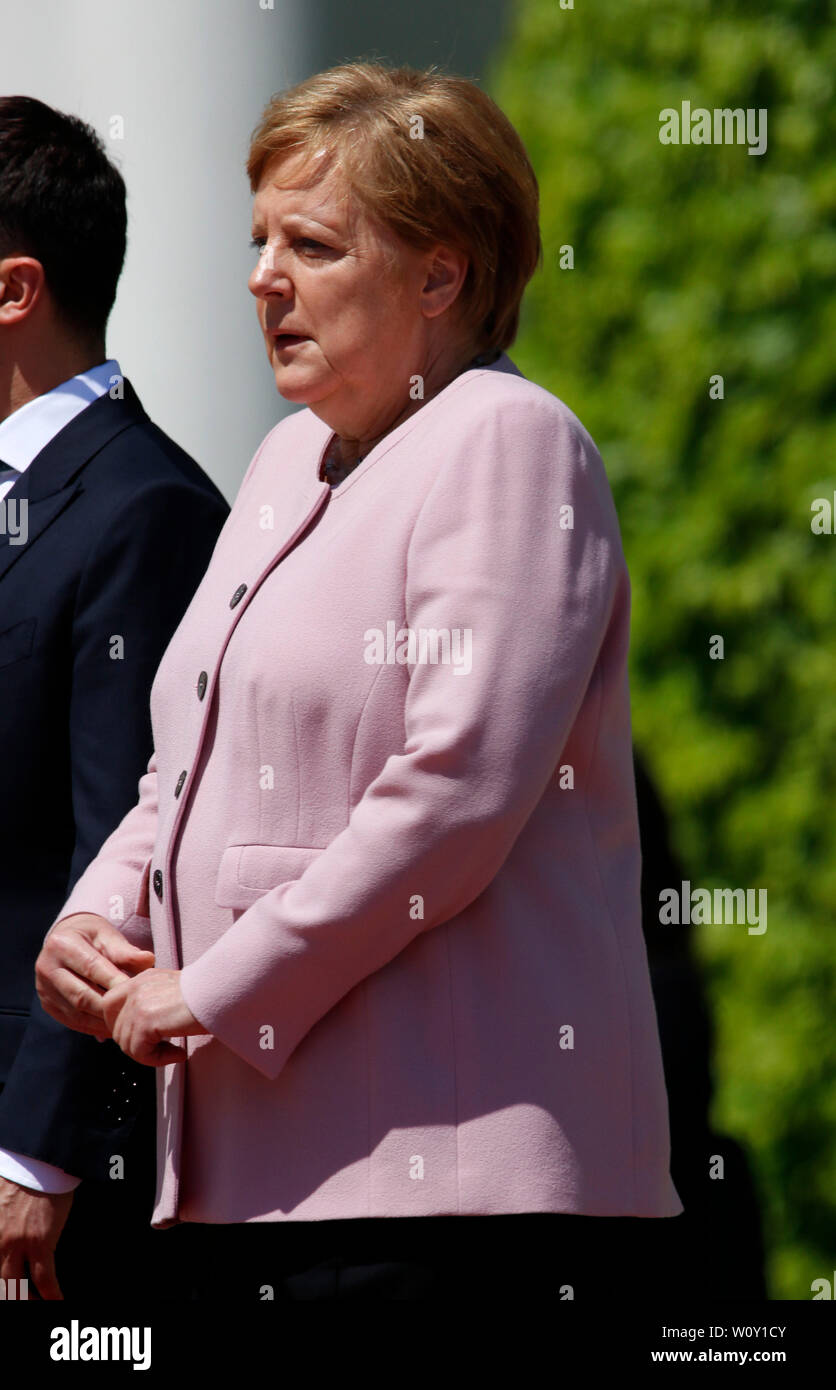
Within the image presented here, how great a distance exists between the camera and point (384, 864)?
2.01 m

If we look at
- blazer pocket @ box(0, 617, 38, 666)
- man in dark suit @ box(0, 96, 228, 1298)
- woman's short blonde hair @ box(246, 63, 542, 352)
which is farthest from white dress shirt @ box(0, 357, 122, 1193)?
woman's short blonde hair @ box(246, 63, 542, 352)

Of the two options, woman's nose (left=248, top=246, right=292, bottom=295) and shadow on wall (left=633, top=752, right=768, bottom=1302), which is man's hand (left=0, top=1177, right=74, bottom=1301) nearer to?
shadow on wall (left=633, top=752, right=768, bottom=1302)

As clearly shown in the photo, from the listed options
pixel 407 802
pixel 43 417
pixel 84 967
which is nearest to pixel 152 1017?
pixel 84 967

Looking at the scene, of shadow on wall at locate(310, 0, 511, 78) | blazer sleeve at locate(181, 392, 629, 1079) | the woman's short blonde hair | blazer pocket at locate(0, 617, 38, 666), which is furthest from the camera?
shadow on wall at locate(310, 0, 511, 78)

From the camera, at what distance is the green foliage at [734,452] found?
4.81 m

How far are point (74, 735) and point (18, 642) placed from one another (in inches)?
5.7

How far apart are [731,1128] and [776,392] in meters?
1.73

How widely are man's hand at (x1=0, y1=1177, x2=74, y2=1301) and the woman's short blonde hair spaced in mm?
1192

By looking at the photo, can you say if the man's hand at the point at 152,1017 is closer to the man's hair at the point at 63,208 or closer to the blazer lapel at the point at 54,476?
the blazer lapel at the point at 54,476

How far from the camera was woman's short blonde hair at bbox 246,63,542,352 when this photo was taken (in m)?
2.27

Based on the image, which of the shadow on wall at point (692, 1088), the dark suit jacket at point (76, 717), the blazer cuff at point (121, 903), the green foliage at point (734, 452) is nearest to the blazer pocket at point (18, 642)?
the dark suit jacket at point (76, 717)

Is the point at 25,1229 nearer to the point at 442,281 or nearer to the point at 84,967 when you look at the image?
the point at 84,967

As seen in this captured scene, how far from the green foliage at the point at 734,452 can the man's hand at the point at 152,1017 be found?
2736mm

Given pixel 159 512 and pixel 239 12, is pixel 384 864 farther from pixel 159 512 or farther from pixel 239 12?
pixel 239 12
